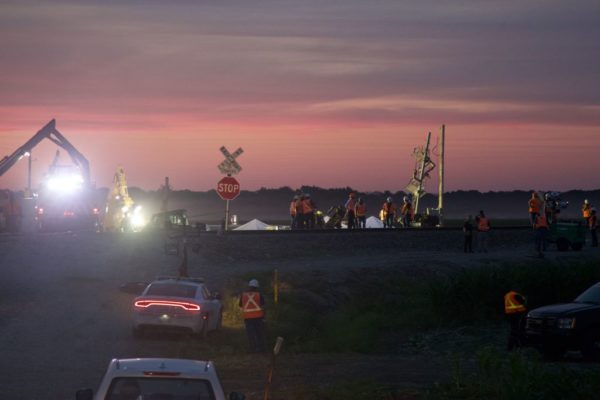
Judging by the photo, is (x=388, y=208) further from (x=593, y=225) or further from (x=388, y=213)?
(x=593, y=225)

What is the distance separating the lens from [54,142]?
5806 cm

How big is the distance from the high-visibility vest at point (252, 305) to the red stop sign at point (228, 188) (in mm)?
20382

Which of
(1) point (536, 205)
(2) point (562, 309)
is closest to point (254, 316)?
(2) point (562, 309)

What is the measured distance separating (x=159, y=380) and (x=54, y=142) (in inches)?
1949

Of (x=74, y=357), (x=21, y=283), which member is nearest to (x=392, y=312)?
(x=21, y=283)

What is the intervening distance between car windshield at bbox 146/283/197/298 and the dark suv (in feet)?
24.5

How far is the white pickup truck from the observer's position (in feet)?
32.7

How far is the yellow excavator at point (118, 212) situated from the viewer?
60.6 metres

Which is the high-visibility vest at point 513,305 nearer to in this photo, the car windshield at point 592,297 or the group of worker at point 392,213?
the car windshield at point 592,297

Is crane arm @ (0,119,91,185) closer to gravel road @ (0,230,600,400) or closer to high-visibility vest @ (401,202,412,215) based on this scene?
gravel road @ (0,230,600,400)

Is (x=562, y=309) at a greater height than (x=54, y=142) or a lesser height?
lesser

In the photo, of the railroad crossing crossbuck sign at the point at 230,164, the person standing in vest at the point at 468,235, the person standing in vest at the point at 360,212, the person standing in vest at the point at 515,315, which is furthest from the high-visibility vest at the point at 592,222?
the person standing in vest at the point at 515,315

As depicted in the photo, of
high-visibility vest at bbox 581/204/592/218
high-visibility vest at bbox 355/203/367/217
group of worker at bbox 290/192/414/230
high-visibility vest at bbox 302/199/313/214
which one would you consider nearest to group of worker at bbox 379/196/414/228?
group of worker at bbox 290/192/414/230

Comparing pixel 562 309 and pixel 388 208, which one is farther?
pixel 388 208
